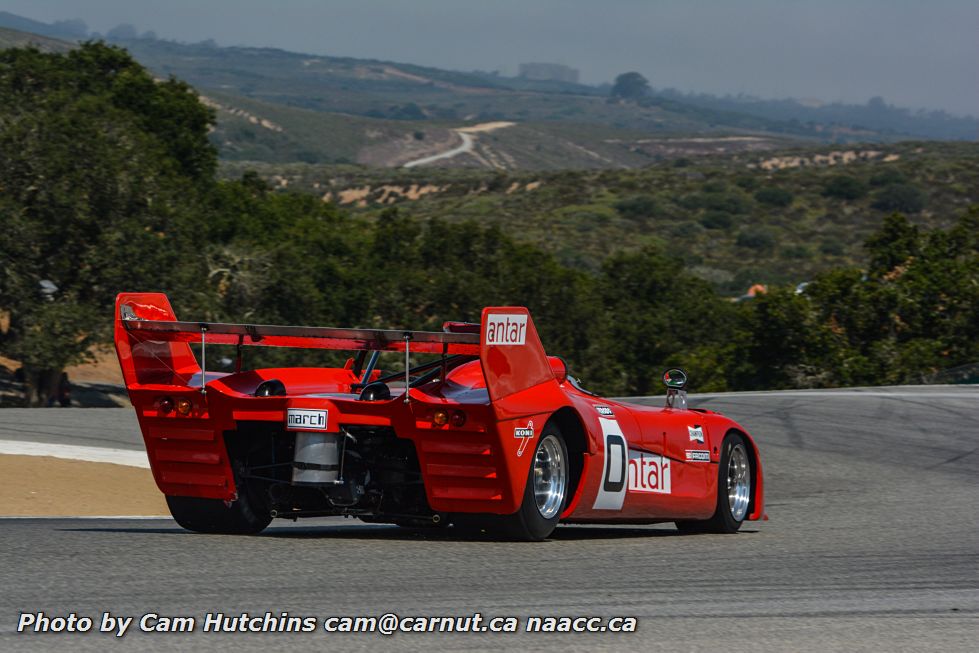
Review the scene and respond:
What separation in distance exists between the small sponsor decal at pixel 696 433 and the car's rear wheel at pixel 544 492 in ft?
5.37

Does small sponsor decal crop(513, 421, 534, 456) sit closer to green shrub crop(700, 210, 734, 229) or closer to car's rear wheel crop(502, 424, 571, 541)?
car's rear wheel crop(502, 424, 571, 541)

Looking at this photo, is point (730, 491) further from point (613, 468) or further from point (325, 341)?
point (325, 341)

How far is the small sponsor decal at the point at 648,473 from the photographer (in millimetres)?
8680

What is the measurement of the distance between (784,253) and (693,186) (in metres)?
20.3

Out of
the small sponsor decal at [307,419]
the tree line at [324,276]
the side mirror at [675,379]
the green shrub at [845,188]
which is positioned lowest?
the green shrub at [845,188]

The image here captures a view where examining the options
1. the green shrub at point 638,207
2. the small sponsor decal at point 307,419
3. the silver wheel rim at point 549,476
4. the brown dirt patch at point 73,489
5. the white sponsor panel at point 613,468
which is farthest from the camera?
the green shrub at point 638,207

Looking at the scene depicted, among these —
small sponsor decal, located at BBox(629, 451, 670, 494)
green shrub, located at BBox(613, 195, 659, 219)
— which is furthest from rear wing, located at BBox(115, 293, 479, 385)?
green shrub, located at BBox(613, 195, 659, 219)

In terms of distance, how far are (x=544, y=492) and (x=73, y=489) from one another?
A: 7.49m

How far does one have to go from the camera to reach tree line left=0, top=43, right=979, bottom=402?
2936 cm

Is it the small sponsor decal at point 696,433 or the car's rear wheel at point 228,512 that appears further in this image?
the small sponsor decal at point 696,433

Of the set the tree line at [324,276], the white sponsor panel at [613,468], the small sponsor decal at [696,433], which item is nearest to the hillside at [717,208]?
the tree line at [324,276]

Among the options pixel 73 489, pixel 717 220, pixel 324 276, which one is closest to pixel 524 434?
pixel 73 489

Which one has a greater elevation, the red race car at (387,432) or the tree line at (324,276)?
the red race car at (387,432)

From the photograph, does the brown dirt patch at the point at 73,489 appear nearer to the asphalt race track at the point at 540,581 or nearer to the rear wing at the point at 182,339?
the asphalt race track at the point at 540,581
